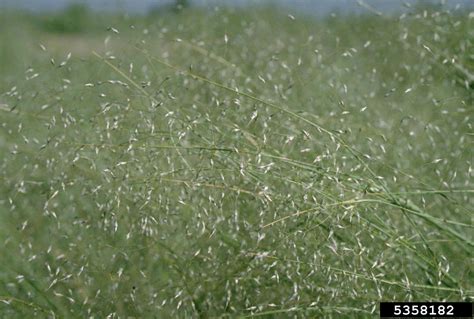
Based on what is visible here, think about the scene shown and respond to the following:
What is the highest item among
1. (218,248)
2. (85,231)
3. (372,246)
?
(372,246)

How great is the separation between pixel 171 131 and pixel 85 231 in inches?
21.7

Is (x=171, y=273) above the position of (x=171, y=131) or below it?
below

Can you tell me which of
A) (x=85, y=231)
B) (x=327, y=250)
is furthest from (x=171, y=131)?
(x=85, y=231)

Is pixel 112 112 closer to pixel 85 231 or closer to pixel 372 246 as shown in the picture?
pixel 85 231

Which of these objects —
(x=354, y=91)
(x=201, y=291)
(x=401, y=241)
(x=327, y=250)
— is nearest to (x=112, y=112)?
(x=201, y=291)

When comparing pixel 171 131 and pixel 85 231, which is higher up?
pixel 171 131

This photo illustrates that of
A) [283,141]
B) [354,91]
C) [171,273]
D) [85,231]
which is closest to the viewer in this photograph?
[283,141]

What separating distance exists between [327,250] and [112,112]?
1.88ft

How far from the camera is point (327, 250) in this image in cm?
175

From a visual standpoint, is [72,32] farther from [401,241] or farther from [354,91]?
[401,241]

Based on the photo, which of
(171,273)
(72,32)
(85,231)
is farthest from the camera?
(72,32)

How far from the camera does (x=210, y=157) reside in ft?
5.34

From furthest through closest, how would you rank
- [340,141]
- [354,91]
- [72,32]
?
[72,32] → [354,91] → [340,141]

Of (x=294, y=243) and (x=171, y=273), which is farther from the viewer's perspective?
(x=171, y=273)
